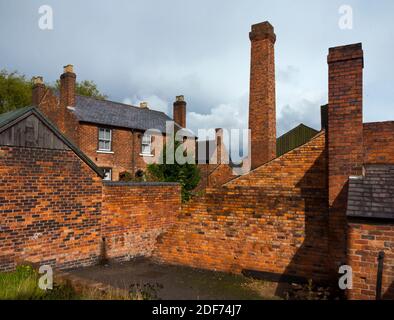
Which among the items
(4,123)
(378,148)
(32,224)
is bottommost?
(32,224)

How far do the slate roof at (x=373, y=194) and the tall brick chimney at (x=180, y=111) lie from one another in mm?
22783

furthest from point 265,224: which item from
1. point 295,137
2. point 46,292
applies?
point 295,137

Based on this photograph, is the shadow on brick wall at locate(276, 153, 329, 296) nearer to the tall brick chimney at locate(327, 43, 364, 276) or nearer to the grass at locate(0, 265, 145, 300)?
the tall brick chimney at locate(327, 43, 364, 276)

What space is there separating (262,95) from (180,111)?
16.8m

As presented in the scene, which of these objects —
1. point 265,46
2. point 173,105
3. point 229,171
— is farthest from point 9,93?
point 265,46

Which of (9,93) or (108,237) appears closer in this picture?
(108,237)

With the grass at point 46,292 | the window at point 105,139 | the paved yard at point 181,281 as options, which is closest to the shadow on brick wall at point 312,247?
the paved yard at point 181,281

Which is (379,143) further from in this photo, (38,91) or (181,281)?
(38,91)

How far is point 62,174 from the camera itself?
7609mm

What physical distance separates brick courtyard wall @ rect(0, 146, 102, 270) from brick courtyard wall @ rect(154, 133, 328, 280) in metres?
2.26

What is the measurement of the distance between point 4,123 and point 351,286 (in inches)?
292

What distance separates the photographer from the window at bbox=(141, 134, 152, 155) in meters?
24.2

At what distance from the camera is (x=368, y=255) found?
16.6 ft

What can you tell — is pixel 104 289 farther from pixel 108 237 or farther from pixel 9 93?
pixel 9 93
